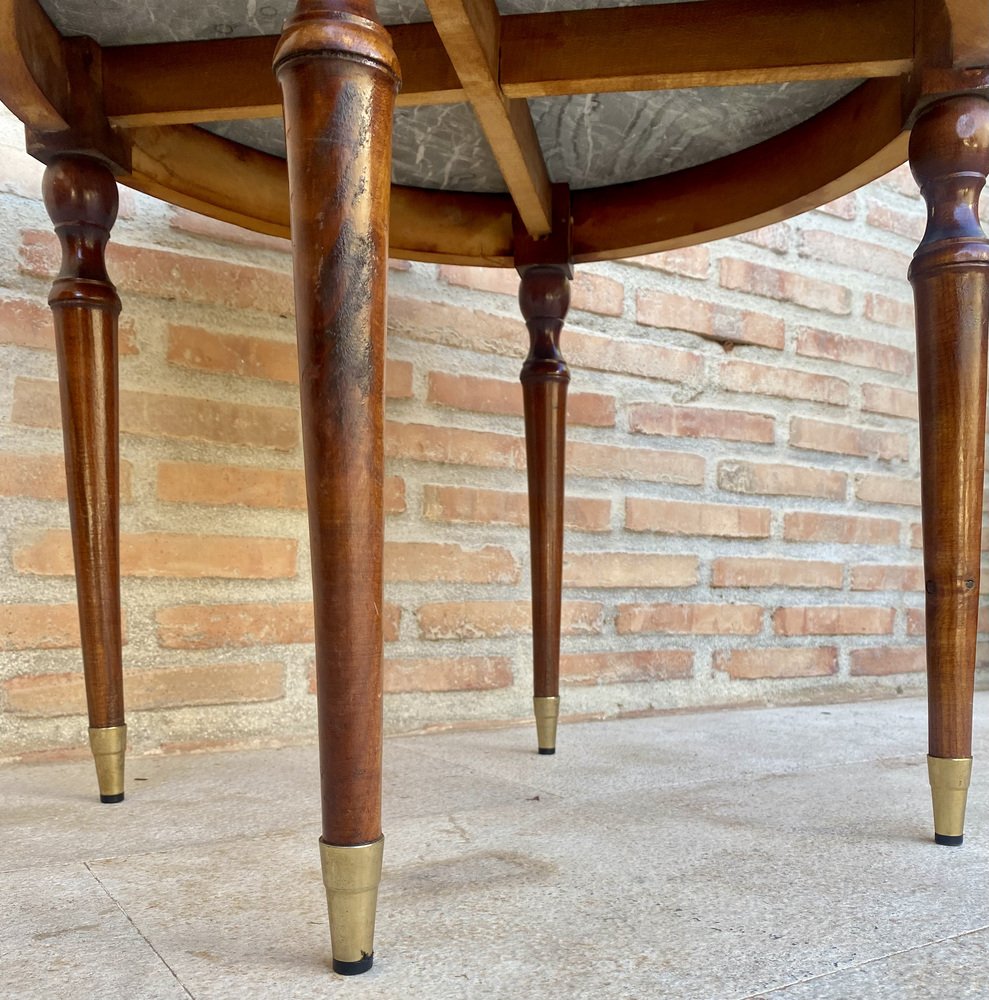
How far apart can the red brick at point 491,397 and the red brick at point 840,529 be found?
1.53ft

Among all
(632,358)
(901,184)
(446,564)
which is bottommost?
(446,564)

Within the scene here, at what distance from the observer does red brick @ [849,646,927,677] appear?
1.94 metres

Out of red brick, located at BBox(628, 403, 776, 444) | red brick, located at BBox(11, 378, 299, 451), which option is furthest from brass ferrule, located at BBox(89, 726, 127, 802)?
red brick, located at BBox(628, 403, 776, 444)

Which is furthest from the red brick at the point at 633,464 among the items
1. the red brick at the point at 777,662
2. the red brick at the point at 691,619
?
the red brick at the point at 777,662

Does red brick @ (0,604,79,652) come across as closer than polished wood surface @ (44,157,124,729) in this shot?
No

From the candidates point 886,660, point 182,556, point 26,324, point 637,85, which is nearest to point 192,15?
point 637,85

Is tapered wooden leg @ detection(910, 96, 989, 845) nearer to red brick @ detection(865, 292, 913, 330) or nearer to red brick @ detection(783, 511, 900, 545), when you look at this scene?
red brick @ detection(783, 511, 900, 545)

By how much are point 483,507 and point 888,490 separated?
0.92 m

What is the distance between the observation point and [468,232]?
1.21 m

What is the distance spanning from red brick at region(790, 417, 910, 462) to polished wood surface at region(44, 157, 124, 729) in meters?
1.31

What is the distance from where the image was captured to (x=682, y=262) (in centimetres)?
176

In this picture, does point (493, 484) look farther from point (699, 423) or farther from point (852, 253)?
point (852, 253)

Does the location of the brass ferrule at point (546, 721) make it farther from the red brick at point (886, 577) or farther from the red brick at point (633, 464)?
the red brick at point (886, 577)

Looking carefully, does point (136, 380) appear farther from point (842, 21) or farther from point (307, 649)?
point (842, 21)
